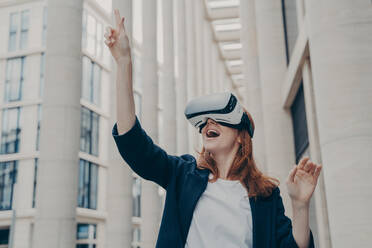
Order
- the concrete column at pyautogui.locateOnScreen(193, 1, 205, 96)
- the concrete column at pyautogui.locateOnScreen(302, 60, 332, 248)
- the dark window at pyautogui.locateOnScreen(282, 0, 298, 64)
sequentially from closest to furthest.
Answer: the concrete column at pyautogui.locateOnScreen(302, 60, 332, 248) < the dark window at pyautogui.locateOnScreen(282, 0, 298, 64) < the concrete column at pyautogui.locateOnScreen(193, 1, 205, 96)

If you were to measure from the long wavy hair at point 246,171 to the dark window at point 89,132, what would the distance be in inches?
1450

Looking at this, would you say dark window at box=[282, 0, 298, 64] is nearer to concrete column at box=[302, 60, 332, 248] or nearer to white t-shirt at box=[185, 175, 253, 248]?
concrete column at box=[302, 60, 332, 248]

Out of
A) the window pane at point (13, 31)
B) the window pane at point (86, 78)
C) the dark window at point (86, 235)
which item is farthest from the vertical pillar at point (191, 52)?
the window pane at point (13, 31)

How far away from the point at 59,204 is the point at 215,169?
6998mm

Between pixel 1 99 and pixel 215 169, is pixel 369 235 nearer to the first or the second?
pixel 215 169

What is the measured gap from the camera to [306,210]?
254 centimetres

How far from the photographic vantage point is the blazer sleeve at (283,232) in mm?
2514

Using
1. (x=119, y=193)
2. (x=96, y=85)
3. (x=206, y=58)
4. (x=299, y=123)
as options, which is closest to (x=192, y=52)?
(x=206, y=58)

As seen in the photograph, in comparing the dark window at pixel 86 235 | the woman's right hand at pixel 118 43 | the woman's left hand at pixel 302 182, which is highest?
the woman's right hand at pixel 118 43

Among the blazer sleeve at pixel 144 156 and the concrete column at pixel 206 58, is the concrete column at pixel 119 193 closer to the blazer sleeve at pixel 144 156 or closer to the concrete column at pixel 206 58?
the blazer sleeve at pixel 144 156

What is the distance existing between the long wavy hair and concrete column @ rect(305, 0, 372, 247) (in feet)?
12.8

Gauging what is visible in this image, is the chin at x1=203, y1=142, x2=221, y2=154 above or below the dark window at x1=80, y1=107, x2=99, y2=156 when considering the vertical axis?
below

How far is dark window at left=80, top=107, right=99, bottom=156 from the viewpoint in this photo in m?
39.1

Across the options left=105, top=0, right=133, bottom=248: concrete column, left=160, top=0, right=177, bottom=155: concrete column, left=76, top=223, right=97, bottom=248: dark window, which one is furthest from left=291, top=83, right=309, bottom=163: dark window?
left=76, top=223, right=97, bottom=248: dark window
